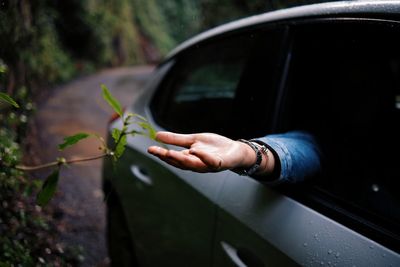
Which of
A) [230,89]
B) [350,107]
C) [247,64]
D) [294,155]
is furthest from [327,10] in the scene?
[230,89]

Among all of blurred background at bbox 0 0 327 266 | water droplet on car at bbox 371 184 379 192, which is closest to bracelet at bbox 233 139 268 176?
water droplet on car at bbox 371 184 379 192

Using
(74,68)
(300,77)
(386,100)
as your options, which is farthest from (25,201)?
(74,68)

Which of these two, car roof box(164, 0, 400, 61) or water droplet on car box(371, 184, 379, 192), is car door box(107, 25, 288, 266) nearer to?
car roof box(164, 0, 400, 61)

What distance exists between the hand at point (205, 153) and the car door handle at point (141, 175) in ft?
3.16

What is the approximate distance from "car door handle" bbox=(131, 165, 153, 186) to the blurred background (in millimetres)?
269

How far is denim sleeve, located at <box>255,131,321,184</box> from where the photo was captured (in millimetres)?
1338

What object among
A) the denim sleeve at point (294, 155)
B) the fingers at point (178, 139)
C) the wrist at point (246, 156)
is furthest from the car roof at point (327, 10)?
the fingers at point (178, 139)

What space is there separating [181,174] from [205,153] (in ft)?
2.69

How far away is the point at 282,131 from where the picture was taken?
1.67 m

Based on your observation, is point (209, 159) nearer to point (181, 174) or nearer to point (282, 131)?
point (282, 131)

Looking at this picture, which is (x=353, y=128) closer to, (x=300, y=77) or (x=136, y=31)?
(x=300, y=77)

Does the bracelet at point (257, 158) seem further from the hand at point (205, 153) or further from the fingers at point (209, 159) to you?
the fingers at point (209, 159)

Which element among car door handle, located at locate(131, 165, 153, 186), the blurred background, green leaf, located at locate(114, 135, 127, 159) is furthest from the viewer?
the blurred background

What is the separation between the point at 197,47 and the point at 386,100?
1.13 m
